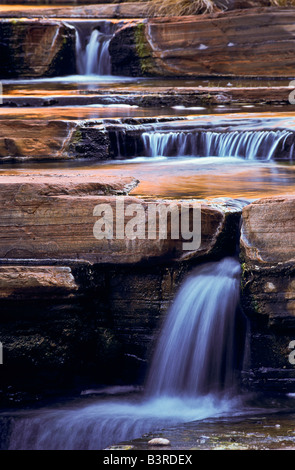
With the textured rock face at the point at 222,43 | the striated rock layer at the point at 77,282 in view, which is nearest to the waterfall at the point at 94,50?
the textured rock face at the point at 222,43

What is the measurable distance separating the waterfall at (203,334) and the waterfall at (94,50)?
21.1 ft

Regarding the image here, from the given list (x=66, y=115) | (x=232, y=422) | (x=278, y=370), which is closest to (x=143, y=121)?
(x=66, y=115)

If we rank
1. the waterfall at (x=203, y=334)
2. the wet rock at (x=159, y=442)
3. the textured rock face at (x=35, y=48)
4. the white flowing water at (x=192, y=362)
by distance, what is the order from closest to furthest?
the wet rock at (x=159, y=442) → the white flowing water at (x=192, y=362) → the waterfall at (x=203, y=334) → the textured rock face at (x=35, y=48)

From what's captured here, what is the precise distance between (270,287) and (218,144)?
7.89 ft

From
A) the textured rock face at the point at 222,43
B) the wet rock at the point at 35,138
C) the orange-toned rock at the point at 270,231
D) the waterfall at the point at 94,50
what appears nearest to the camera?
the orange-toned rock at the point at 270,231

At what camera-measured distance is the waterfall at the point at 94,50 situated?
10.0 metres

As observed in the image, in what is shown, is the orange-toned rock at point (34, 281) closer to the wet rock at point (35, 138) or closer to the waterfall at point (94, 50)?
the wet rock at point (35, 138)

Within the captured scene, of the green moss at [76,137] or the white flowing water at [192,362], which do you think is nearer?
the white flowing water at [192,362]

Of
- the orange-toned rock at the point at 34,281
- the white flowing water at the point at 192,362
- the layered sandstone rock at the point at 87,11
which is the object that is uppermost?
the layered sandstone rock at the point at 87,11

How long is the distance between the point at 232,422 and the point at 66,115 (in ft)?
12.3

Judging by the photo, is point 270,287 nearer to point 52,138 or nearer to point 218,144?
point 218,144

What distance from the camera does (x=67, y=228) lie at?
418cm

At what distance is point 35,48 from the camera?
10.0 m
